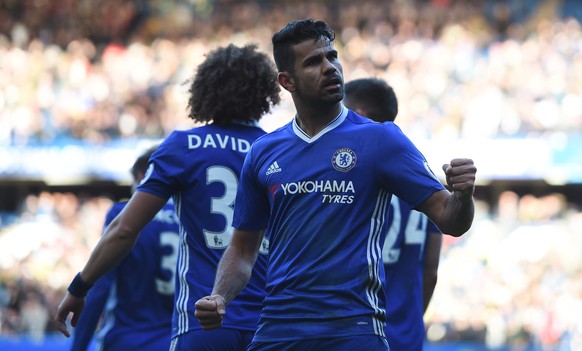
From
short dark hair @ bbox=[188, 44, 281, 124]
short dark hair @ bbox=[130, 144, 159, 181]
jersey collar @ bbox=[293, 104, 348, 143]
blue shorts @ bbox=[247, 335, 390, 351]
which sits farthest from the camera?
short dark hair @ bbox=[130, 144, 159, 181]

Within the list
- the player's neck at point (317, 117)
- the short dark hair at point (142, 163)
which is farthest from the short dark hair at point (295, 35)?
the short dark hair at point (142, 163)

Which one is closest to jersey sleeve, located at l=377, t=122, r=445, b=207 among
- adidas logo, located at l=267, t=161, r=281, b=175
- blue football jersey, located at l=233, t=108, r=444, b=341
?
blue football jersey, located at l=233, t=108, r=444, b=341

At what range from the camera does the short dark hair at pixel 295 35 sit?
4688mm

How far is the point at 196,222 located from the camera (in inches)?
213

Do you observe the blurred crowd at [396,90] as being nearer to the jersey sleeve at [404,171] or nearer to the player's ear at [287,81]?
the player's ear at [287,81]

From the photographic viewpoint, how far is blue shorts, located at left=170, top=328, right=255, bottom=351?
5.15m

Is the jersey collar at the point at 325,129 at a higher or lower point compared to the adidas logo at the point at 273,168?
higher

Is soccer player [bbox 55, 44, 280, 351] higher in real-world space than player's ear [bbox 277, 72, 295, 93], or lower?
lower

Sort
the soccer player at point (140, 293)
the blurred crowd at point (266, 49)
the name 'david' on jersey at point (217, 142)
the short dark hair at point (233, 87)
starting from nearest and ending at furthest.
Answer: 1. the name 'david' on jersey at point (217, 142)
2. the short dark hair at point (233, 87)
3. the soccer player at point (140, 293)
4. the blurred crowd at point (266, 49)

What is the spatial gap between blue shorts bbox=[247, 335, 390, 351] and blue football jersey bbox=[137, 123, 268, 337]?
94 cm

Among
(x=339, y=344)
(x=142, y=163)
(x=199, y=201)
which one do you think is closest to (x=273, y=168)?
(x=339, y=344)

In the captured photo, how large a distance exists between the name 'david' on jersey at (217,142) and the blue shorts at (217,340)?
Result: 36.6 inches

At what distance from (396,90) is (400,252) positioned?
14.6 metres

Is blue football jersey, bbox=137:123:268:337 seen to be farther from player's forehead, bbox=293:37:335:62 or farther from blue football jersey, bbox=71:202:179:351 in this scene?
blue football jersey, bbox=71:202:179:351
